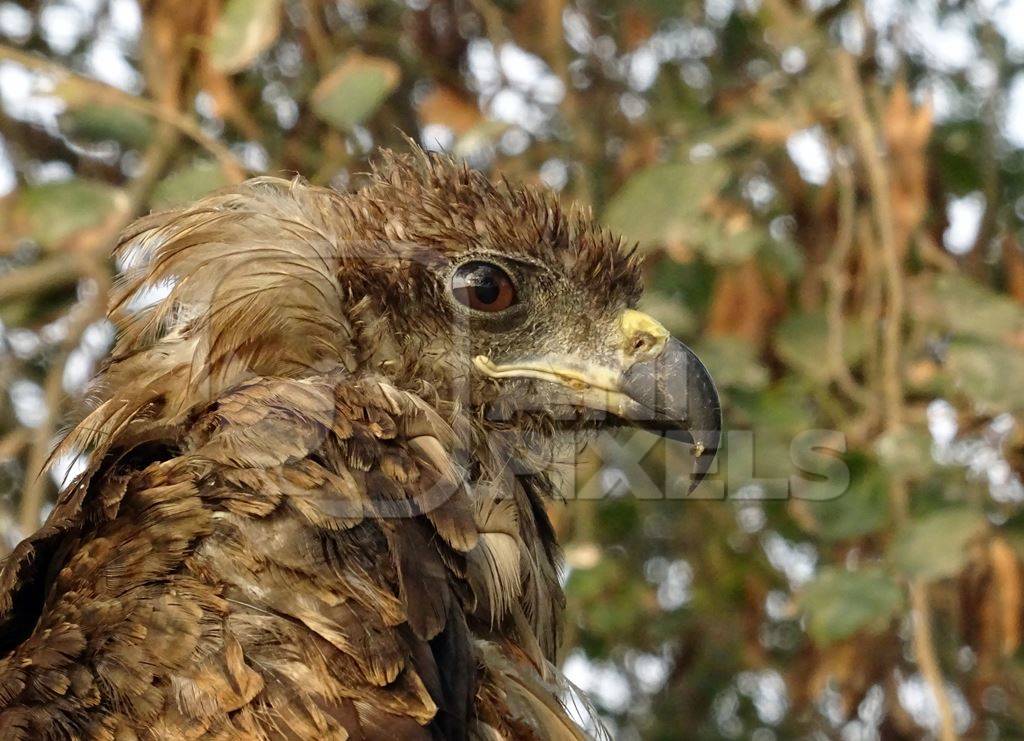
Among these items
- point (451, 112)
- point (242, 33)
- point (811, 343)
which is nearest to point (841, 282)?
point (811, 343)

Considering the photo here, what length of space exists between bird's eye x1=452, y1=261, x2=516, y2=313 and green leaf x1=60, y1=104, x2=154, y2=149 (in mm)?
1623

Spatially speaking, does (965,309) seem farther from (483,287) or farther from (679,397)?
(483,287)

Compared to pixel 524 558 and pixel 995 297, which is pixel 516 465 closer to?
pixel 524 558

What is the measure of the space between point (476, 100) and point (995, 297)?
78.8 inches

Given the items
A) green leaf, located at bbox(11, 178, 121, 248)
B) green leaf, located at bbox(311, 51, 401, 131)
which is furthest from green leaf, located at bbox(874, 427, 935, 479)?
green leaf, located at bbox(11, 178, 121, 248)

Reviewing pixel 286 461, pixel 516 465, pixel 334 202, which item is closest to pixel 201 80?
pixel 334 202

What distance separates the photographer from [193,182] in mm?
3643

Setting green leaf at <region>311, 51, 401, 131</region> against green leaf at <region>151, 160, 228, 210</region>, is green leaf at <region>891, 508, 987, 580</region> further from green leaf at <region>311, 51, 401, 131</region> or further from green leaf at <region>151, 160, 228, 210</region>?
green leaf at <region>151, 160, 228, 210</region>

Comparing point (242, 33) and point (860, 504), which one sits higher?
point (242, 33)

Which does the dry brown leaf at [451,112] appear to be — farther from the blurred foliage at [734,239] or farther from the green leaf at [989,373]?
the green leaf at [989,373]

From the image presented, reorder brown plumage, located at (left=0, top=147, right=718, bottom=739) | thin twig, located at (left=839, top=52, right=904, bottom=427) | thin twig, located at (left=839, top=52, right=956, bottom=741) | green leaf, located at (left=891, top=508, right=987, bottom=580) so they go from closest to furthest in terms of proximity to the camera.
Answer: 1. brown plumage, located at (left=0, top=147, right=718, bottom=739)
2. green leaf, located at (left=891, top=508, right=987, bottom=580)
3. thin twig, located at (left=839, top=52, right=956, bottom=741)
4. thin twig, located at (left=839, top=52, right=904, bottom=427)

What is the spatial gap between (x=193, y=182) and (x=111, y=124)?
485mm

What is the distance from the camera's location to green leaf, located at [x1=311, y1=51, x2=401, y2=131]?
3.87 meters

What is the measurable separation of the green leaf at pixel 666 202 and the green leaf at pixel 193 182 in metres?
1.05
